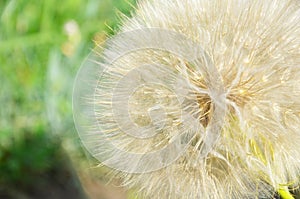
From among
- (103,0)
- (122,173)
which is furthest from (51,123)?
(122,173)

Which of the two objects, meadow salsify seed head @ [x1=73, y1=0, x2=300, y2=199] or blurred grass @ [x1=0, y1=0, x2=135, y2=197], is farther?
blurred grass @ [x1=0, y1=0, x2=135, y2=197]

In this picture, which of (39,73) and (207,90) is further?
(39,73)

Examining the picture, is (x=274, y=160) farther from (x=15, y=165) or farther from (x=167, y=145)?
(x=15, y=165)

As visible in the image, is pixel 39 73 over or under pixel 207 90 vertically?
over

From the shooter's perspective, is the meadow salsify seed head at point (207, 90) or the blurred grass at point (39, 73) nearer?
the meadow salsify seed head at point (207, 90)
